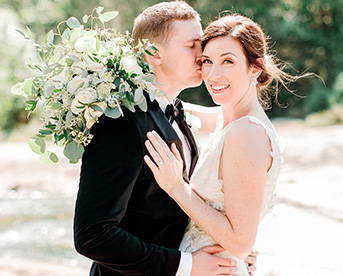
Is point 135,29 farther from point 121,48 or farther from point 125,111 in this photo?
point 125,111

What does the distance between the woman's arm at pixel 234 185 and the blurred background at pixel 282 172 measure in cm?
65

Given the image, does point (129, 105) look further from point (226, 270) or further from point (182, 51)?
point (226, 270)

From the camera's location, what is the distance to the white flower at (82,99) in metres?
2.14

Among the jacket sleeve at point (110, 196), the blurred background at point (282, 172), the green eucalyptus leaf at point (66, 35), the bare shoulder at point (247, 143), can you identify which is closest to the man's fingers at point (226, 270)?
the jacket sleeve at point (110, 196)

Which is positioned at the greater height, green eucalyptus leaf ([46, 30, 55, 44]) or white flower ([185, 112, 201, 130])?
green eucalyptus leaf ([46, 30, 55, 44])

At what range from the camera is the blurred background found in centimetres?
579

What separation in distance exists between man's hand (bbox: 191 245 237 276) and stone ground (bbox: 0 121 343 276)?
601mm

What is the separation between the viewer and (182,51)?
253cm

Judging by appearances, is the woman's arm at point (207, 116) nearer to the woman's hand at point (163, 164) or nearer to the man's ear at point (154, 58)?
the man's ear at point (154, 58)

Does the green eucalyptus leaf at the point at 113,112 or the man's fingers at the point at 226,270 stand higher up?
the green eucalyptus leaf at the point at 113,112

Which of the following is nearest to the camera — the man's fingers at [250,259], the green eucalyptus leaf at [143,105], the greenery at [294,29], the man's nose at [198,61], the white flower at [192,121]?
the green eucalyptus leaf at [143,105]

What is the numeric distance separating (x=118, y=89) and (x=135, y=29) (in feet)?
1.48

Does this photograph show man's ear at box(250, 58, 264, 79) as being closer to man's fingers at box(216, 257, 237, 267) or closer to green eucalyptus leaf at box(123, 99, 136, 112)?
green eucalyptus leaf at box(123, 99, 136, 112)

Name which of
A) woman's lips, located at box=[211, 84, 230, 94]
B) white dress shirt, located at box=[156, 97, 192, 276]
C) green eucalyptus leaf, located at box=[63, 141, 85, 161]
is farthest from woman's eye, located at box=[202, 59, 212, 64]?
green eucalyptus leaf, located at box=[63, 141, 85, 161]
